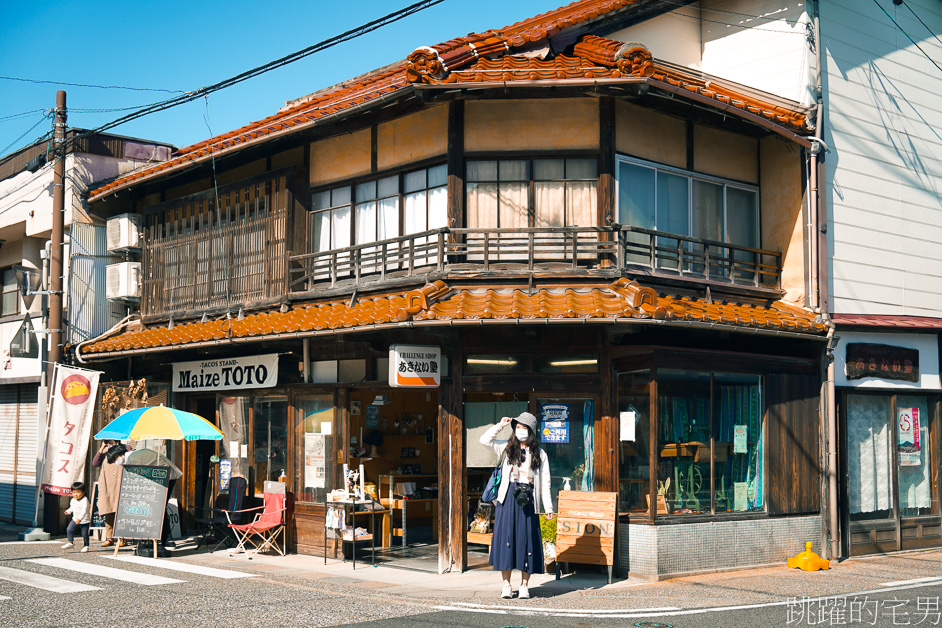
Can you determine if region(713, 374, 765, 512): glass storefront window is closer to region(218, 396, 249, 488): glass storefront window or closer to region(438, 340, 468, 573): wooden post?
region(438, 340, 468, 573): wooden post

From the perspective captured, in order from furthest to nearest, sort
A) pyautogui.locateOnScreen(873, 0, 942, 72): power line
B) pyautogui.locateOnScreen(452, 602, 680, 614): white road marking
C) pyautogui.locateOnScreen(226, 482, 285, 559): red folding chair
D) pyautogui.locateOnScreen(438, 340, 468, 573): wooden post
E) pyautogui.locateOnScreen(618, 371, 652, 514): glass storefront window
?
1. pyautogui.locateOnScreen(873, 0, 942, 72): power line
2. pyautogui.locateOnScreen(226, 482, 285, 559): red folding chair
3. pyautogui.locateOnScreen(438, 340, 468, 573): wooden post
4. pyautogui.locateOnScreen(618, 371, 652, 514): glass storefront window
5. pyautogui.locateOnScreen(452, 602, 680, 614): white road marking

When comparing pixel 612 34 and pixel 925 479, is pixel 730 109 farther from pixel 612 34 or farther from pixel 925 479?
pixel 925 479

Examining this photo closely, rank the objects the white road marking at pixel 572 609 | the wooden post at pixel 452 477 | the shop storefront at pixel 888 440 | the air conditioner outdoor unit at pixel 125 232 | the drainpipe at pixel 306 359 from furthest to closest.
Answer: the air conditioner outdoor unit at pixel 125 232 → the shop storefront at pixel 888 440 → the drainpipe at pixel 306 359 → the wooden post at pixel 452 477 → the white road marking at pixel 572 609

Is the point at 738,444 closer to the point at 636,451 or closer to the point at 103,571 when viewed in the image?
the point at 636,451

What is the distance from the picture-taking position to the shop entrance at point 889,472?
1504 centimetres

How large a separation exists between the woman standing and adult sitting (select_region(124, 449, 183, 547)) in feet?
21.0

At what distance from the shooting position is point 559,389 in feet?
42.3

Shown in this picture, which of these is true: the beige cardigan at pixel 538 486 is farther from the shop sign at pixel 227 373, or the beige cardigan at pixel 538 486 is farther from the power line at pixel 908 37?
the power line at pixel 908 37

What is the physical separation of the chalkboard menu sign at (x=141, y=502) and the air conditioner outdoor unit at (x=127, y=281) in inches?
207

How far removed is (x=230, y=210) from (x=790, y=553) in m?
11.2

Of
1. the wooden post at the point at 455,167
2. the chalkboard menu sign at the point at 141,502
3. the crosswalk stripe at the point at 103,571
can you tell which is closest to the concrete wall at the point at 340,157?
the wooden post at the point at 455,167

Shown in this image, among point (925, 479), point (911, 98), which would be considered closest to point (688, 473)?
point (925, 479)

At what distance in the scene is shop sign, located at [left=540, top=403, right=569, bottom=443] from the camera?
13.1 m

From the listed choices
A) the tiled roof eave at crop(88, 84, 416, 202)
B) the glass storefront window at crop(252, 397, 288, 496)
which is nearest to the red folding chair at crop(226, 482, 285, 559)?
the glass storefront window at crop(252, 397, 288, 496)
